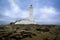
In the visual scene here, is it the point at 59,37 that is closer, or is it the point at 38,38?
the point at 38,38

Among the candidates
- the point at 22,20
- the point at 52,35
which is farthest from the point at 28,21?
the point at 52,35

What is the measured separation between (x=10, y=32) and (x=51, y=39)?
110 inches

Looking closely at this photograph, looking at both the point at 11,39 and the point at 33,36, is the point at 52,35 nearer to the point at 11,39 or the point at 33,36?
the point at 33,36

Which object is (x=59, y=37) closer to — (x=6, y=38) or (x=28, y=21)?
(x=6, y=38)

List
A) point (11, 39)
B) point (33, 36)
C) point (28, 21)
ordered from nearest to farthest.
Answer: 1. point (11, 39)
2. point (33, 36)
3. point (28, 21)

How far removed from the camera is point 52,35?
376 inches

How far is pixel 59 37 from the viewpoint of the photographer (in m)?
9.48

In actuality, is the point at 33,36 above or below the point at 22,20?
below

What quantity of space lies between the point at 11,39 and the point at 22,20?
1124 centimetres

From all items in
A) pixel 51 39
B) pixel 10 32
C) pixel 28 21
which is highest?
pixel 28 21

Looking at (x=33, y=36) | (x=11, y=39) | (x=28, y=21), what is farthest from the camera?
(x=28, y=21)

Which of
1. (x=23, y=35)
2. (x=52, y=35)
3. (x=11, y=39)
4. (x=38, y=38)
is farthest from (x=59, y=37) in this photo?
(x=11, y=39)

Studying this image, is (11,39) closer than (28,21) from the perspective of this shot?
Yes

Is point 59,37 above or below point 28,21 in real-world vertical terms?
below
